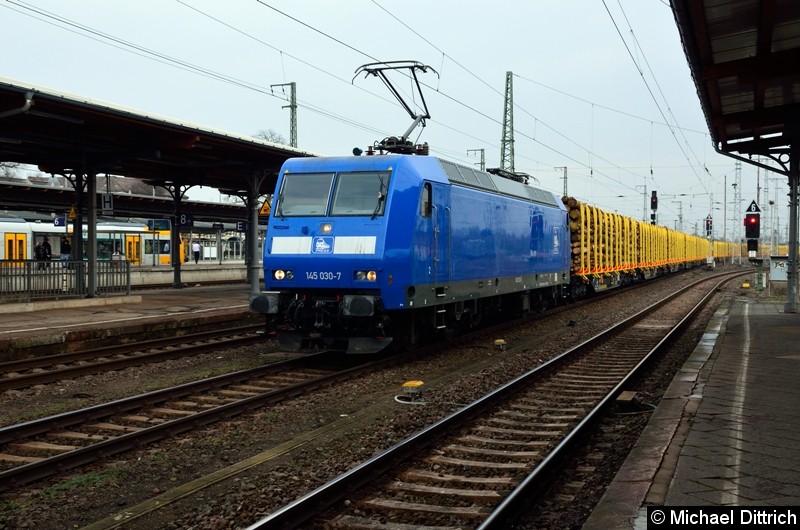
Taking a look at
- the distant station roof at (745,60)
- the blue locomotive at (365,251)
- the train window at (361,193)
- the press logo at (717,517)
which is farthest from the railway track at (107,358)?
the distant station roof at (745,60)

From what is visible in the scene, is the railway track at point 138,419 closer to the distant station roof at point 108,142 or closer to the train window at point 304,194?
the train window at point 304,194

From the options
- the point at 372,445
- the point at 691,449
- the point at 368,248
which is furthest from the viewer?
the point at 368,248

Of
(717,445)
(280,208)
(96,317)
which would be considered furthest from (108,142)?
(717,445)

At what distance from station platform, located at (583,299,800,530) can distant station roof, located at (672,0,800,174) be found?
15.1 feet

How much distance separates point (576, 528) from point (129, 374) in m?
7.97

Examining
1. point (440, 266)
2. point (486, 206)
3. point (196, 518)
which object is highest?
point (486, 206)

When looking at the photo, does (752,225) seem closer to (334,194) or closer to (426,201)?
(426,201)

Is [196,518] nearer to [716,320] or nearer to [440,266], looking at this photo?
[440,266]

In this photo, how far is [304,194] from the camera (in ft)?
37.9

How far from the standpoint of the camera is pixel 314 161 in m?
11.8

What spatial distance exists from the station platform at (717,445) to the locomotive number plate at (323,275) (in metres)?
4.89

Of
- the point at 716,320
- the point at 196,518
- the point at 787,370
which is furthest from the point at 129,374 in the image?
the point at 716,320

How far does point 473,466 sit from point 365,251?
5.09 metres

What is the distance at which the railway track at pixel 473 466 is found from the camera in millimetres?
4965
